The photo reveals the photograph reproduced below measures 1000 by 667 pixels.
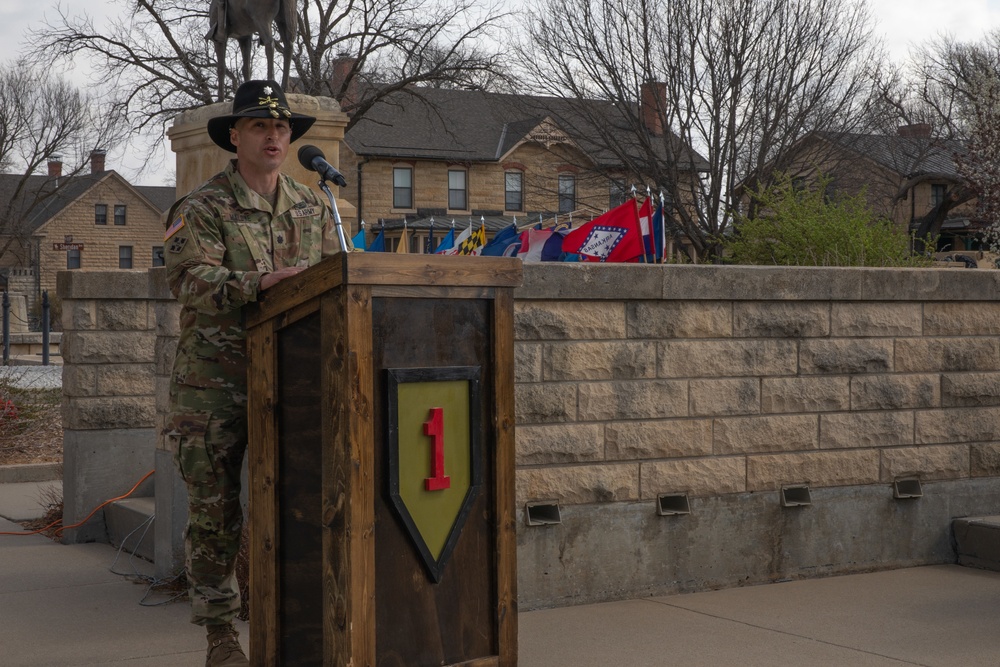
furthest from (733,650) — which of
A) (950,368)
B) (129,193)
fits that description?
(129,193)

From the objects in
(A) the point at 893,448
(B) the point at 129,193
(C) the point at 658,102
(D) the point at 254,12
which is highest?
(B) the point at 129,193

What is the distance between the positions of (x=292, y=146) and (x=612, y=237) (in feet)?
8.91

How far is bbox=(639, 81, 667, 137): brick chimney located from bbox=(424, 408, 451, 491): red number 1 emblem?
1983cm

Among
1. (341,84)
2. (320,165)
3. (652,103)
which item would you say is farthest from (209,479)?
(341,84)

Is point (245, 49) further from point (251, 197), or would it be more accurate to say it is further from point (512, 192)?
point (512, 192)

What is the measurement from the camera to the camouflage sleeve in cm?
419

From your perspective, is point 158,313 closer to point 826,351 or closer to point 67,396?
point 67,396

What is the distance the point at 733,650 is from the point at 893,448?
7.96 ft

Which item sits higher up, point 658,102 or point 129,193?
point 129,193

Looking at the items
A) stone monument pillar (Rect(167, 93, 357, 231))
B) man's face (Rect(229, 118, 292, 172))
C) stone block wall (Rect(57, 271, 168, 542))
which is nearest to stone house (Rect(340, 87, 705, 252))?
stone monument pillar (Rect(167, 93, 357, 231))

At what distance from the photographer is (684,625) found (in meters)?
5.71

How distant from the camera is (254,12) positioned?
325 inches

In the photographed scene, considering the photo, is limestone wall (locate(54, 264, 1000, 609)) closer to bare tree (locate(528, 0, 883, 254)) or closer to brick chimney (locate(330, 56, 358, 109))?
bare tree (locate(528, 0, 883, 254))

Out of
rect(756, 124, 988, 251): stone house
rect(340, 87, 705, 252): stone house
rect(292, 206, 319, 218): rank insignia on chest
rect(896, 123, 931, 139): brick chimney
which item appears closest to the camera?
rect(292, 206, 319, 218): rank insignia on chest
